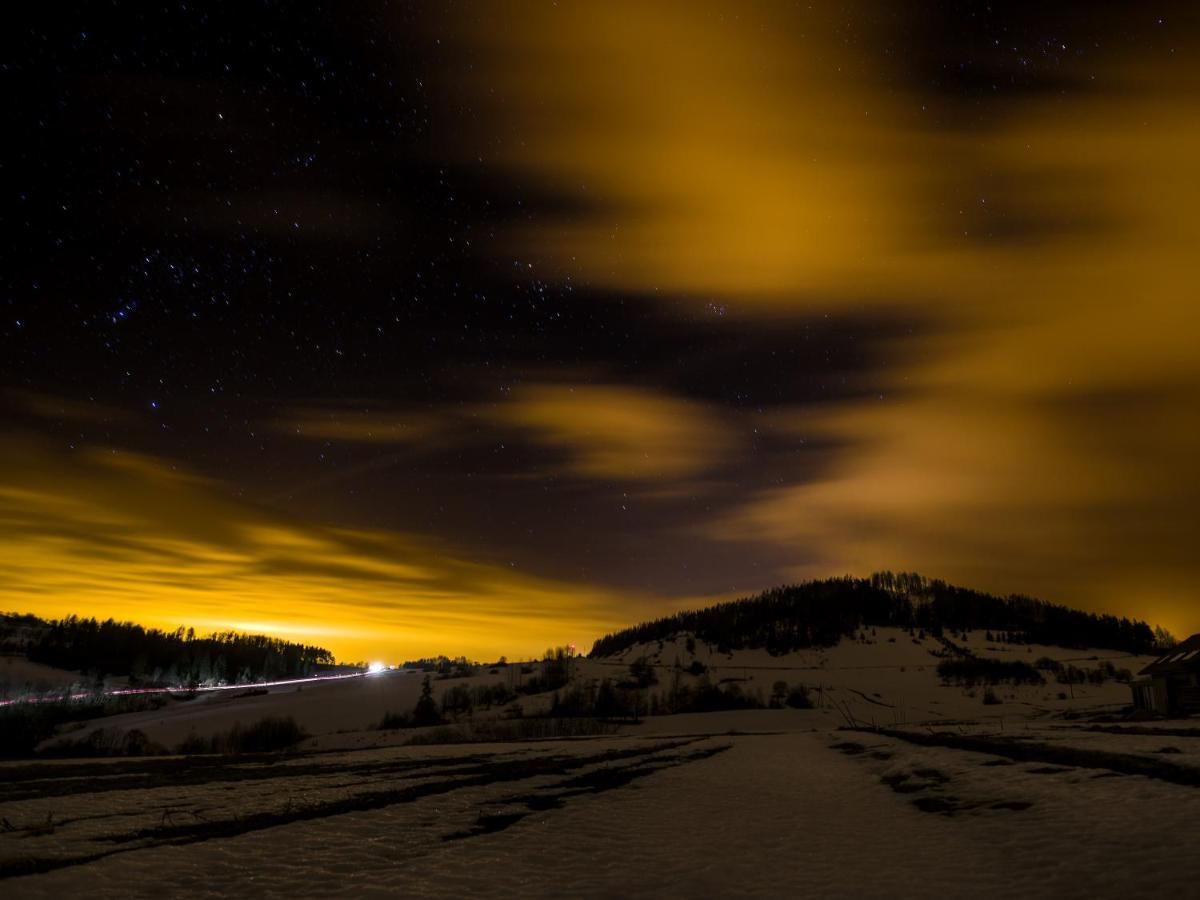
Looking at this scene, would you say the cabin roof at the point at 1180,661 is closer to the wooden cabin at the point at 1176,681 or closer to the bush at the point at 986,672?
the wooden cabin at the point at 1176,681

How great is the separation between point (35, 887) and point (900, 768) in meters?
17.1

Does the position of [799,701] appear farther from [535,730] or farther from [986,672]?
[986,672]

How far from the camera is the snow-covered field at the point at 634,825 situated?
750 cm

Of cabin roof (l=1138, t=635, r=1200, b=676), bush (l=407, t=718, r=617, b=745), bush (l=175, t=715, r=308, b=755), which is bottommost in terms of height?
bush (l=175, t=715, r=308, b=755)

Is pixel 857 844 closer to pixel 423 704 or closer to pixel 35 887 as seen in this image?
pixel 35 887

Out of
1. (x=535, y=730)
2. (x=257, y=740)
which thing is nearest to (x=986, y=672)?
(x=535, y=730)

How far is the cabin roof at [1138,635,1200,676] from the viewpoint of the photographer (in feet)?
142

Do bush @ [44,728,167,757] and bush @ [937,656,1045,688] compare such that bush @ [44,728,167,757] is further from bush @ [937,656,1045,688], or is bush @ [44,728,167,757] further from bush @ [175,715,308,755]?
bush @ [937,656,1045,688]

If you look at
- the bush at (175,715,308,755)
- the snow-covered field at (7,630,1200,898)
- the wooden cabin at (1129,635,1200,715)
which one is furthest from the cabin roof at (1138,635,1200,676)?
the bush at (175,715,308,755)

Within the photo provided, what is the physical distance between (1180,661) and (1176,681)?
1.72 m

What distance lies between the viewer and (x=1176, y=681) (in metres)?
44.6

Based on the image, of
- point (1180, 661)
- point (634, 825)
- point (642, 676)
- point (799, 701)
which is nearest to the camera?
point (634, 825)

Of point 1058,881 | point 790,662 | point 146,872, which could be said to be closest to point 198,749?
point 146,872

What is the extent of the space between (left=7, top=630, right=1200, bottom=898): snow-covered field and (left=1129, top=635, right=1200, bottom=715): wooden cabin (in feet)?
98.0
